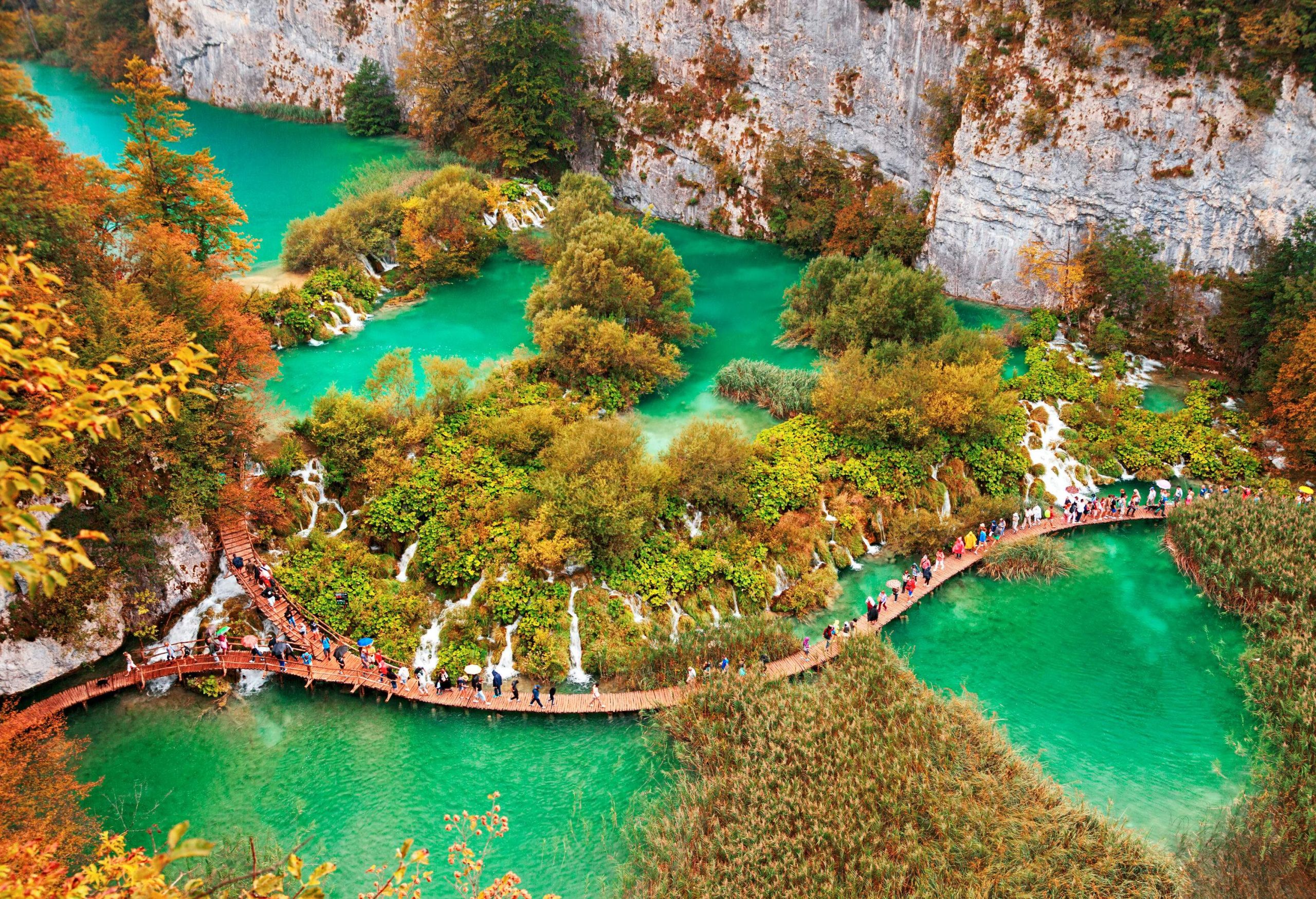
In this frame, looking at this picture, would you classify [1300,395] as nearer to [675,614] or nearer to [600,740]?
[675,614]

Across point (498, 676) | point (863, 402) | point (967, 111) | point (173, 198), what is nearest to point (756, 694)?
point (498, 676)

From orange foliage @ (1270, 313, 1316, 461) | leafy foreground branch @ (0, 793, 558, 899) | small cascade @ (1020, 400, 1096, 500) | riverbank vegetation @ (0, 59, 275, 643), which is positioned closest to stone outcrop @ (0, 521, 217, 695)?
riverbank vegetation @ (0, 59, 275, 643)

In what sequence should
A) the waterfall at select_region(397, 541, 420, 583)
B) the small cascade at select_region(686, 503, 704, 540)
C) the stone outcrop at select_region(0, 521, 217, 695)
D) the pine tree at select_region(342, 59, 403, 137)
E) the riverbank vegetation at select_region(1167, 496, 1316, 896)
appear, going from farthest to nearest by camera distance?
the pine tree at select_region(342, 59, 403, 137)
the small cascade at select_region(686, 503, 704, 540)
the waterfall at select_region(397, 541, 420, 583)
the stone outcrop at select_region(0, 521, 217, 695)
the riverbank vegetation at select_region(1167, 496, 1316, 896)

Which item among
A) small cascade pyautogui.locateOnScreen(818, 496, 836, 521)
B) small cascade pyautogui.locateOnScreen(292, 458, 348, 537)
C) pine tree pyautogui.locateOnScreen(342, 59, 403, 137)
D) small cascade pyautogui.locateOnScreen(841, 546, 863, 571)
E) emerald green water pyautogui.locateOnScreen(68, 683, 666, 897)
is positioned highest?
pine tree pyautogui.locateOnScreen(342, 59, 403, 137)

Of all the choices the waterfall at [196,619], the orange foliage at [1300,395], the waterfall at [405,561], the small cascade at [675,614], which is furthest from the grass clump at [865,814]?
the orange foliage at [1300,395]

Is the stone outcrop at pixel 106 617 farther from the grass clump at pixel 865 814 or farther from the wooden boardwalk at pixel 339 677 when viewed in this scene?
the grass clump at pixel 865 814

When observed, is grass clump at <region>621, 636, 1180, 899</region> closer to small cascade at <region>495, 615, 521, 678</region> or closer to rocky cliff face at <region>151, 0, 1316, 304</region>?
small cascade at <region>495, 615, 521, 678</region>

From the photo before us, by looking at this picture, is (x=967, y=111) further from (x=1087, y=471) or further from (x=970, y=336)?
(x=1087, y=471)
